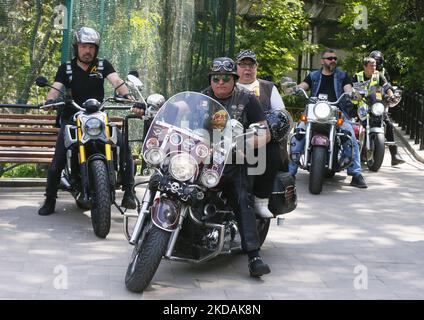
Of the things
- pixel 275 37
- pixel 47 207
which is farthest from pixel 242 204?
pixel 275 37

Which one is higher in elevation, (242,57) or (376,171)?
(242,57)

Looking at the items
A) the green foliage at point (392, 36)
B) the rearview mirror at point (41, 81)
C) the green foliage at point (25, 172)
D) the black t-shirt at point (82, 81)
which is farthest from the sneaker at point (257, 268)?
the green foliage at point (392, 36)

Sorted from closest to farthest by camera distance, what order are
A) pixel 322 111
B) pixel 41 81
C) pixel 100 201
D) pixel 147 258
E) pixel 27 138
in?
pixel 147 258, pixel 100 201, pixel 41 81, pixel 27 138, pixel 322 111

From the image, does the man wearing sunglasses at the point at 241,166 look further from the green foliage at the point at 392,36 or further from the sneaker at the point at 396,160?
the green foliage at the point at 392,36

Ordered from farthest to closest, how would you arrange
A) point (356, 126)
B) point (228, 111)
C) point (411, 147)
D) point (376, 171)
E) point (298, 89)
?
1. point (411, 147)
2. point (376, 171)
3. point (356, 126)
4. point (298, 89)
5. point (228, 111)

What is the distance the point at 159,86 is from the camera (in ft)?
39.2

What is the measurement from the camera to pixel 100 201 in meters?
7.66

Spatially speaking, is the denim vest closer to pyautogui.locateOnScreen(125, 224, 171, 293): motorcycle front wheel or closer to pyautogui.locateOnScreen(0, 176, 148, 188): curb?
pyautogui.locateOnScreen(0, 176, 148, 188): curb

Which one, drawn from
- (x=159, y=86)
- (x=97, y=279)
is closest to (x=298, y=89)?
(x=159, y=86)

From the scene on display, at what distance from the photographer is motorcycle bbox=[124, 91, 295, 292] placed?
605cm

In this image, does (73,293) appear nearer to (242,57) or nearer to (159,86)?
(242,57)

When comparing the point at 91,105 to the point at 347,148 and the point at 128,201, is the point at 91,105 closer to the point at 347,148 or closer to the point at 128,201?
the point at 128,201

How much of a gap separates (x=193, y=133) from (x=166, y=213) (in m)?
0.61
